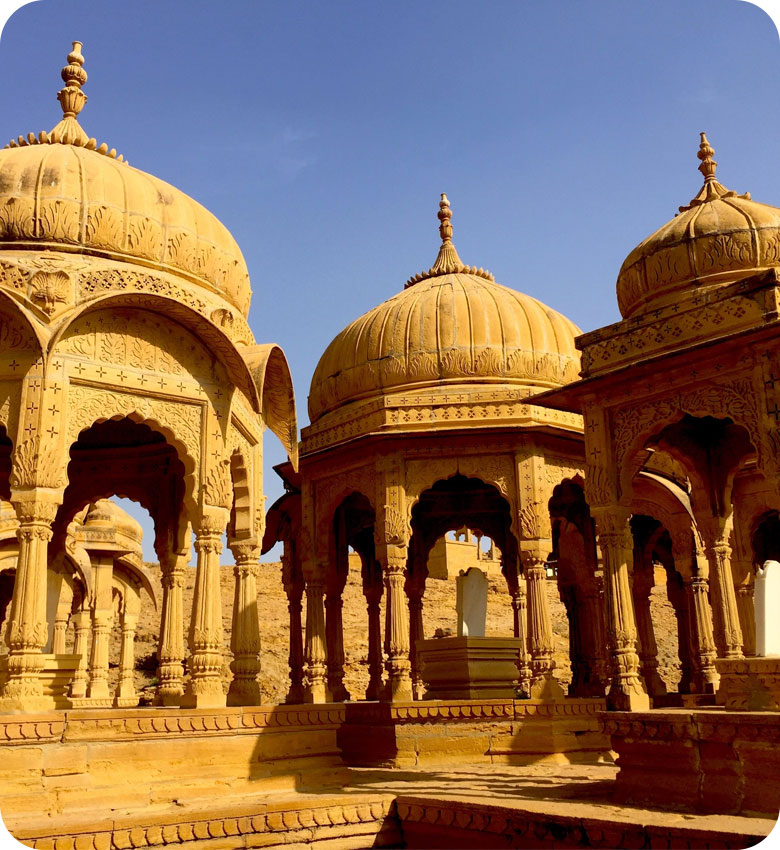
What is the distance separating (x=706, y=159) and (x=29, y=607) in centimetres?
1045

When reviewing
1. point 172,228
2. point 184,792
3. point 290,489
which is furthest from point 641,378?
point 290,489

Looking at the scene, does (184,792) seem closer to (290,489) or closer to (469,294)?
(290,489)

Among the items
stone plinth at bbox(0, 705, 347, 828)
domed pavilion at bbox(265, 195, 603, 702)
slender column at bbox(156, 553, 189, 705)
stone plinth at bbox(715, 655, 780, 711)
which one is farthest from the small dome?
stone plinth at bbox(715, 655, 780, 711)

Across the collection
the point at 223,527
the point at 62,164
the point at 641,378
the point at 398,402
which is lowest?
the point at 223,527

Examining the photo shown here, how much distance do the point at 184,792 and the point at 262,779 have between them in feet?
3.13

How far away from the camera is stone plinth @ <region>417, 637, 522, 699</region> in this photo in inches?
542

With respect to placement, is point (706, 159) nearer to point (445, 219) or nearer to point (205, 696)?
point (445, 219)

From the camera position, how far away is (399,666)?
1410cm

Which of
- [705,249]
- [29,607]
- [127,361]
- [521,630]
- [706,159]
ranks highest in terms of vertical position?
[706,159]

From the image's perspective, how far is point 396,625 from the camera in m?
14.3

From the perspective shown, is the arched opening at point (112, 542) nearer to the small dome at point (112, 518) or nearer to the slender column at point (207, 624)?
the small dome at point (112, 518)

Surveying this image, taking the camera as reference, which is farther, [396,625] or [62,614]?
[62,614]

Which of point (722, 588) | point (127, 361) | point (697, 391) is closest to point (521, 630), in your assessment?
point (722, 588)

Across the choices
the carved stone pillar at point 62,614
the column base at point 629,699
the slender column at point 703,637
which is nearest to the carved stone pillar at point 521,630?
the slender column at point 703,637
